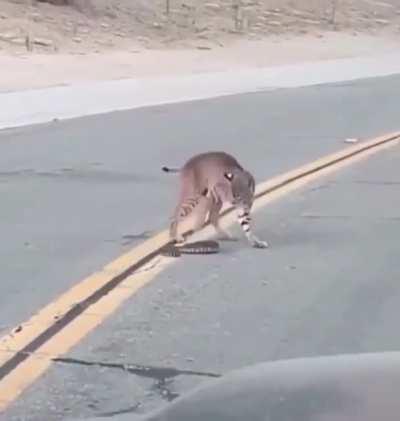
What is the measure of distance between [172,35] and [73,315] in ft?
106

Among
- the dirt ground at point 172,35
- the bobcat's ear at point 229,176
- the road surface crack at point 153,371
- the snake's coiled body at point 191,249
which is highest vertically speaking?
the dirt ground at point 172,35

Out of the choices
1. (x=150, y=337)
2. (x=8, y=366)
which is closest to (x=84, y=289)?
(x=150, y=337)

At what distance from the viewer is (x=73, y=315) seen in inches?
287

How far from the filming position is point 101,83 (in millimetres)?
24719

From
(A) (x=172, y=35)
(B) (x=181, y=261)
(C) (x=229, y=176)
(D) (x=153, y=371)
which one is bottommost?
(D) (x=153, y=371)

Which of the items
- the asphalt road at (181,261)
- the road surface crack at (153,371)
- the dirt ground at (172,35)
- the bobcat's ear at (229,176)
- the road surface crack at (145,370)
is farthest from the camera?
the dirt ground at (172,35)

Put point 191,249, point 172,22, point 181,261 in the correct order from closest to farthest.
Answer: point 181,261 < point 191,249 < point 172,22

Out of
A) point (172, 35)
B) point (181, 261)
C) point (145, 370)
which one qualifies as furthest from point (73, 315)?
point (172, 35)

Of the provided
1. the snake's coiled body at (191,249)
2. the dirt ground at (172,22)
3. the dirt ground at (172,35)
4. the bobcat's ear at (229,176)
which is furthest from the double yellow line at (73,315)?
the dirt ground at (172,22)

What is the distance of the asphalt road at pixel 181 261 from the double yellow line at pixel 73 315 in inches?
3.8

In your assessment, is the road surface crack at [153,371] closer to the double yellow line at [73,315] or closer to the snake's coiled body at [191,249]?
the double yellow line at [73,315]

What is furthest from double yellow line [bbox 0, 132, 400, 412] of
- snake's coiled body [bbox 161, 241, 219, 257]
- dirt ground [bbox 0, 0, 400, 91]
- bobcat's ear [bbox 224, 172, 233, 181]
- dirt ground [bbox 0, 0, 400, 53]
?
dirt ground [bbox 0, 0, 400, 53]

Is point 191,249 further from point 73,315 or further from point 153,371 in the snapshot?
point 153,371

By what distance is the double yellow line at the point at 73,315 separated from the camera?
6199 millimetres
